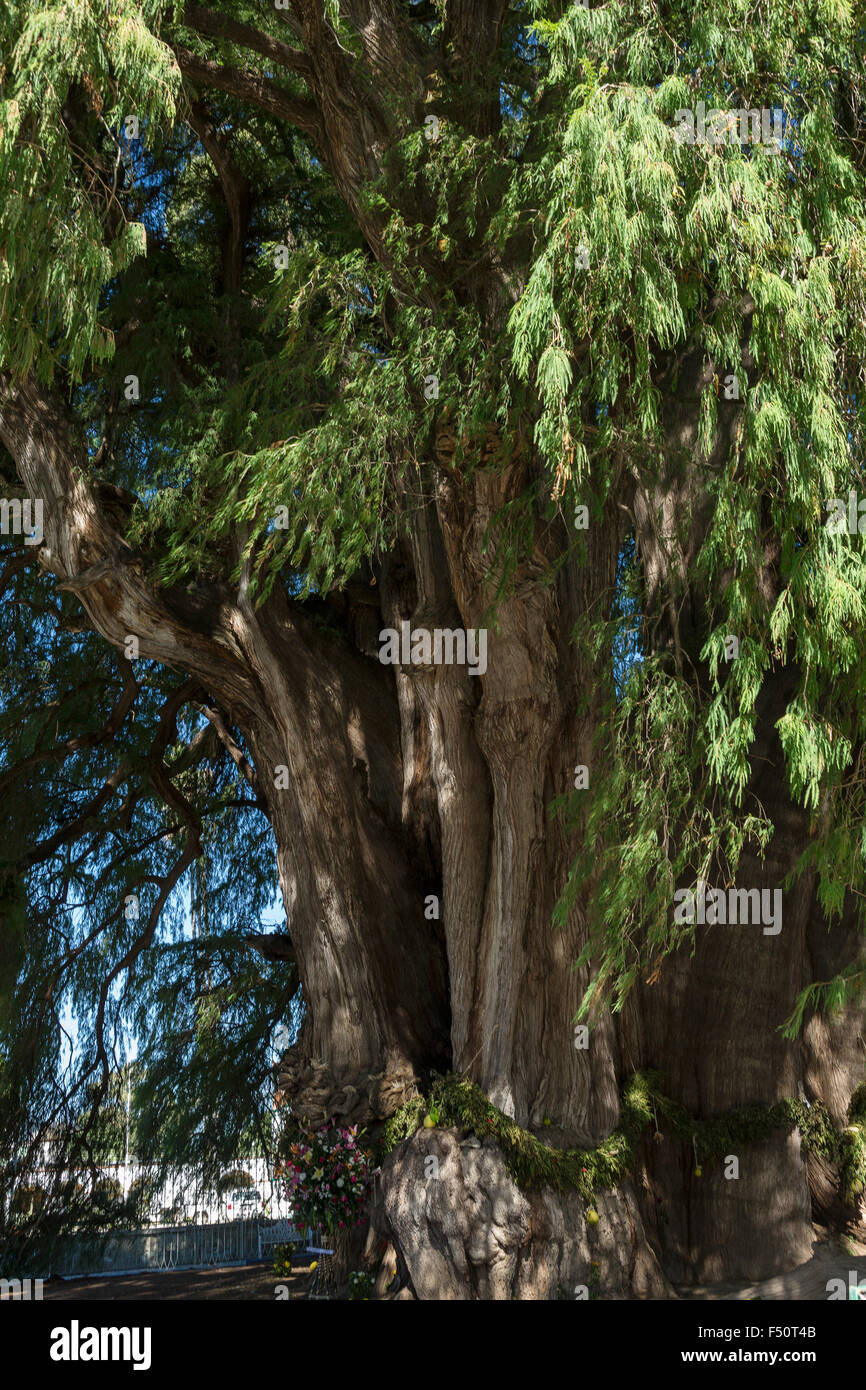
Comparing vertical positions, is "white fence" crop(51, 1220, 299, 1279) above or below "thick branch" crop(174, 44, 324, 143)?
below

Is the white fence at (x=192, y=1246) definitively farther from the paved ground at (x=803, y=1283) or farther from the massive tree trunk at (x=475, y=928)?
the paved ground at (x=803, y=1283)

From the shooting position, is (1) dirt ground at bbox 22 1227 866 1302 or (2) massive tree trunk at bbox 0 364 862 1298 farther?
(1) dirt ground at bbox 22 1227 866 1302

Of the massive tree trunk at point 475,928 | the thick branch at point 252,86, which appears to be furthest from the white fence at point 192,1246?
the thick branch at point 252,86

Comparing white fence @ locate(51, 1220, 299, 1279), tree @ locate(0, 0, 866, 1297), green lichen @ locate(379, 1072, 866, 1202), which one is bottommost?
white fence @ locate(51, 1220, 299, 1279)

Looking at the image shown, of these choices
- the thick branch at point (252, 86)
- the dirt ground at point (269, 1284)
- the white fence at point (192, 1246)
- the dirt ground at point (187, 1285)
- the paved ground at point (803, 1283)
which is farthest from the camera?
the white fence at point (192, 1246)

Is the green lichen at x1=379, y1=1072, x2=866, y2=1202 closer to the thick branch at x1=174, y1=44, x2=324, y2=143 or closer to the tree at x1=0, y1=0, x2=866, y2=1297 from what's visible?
the tree at x1=0, y1=0, x2=866, y2=1297

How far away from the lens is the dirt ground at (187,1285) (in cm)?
893

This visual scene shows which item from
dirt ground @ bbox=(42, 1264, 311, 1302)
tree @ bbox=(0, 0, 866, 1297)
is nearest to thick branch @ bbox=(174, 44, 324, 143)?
tree @ bbox=(0, 0, 866, 1297)

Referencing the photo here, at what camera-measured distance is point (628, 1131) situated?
22.4 feet

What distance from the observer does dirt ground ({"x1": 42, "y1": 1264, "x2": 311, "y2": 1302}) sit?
893 cm

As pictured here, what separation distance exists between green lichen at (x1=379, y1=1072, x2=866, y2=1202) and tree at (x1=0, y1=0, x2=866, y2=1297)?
0.03 m

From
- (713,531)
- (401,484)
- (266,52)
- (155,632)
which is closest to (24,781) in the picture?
(155,632)

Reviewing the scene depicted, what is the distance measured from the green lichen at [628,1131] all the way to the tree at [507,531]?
0.03 metres

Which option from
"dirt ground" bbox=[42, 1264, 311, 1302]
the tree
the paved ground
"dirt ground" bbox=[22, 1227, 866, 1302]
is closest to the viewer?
the tree
